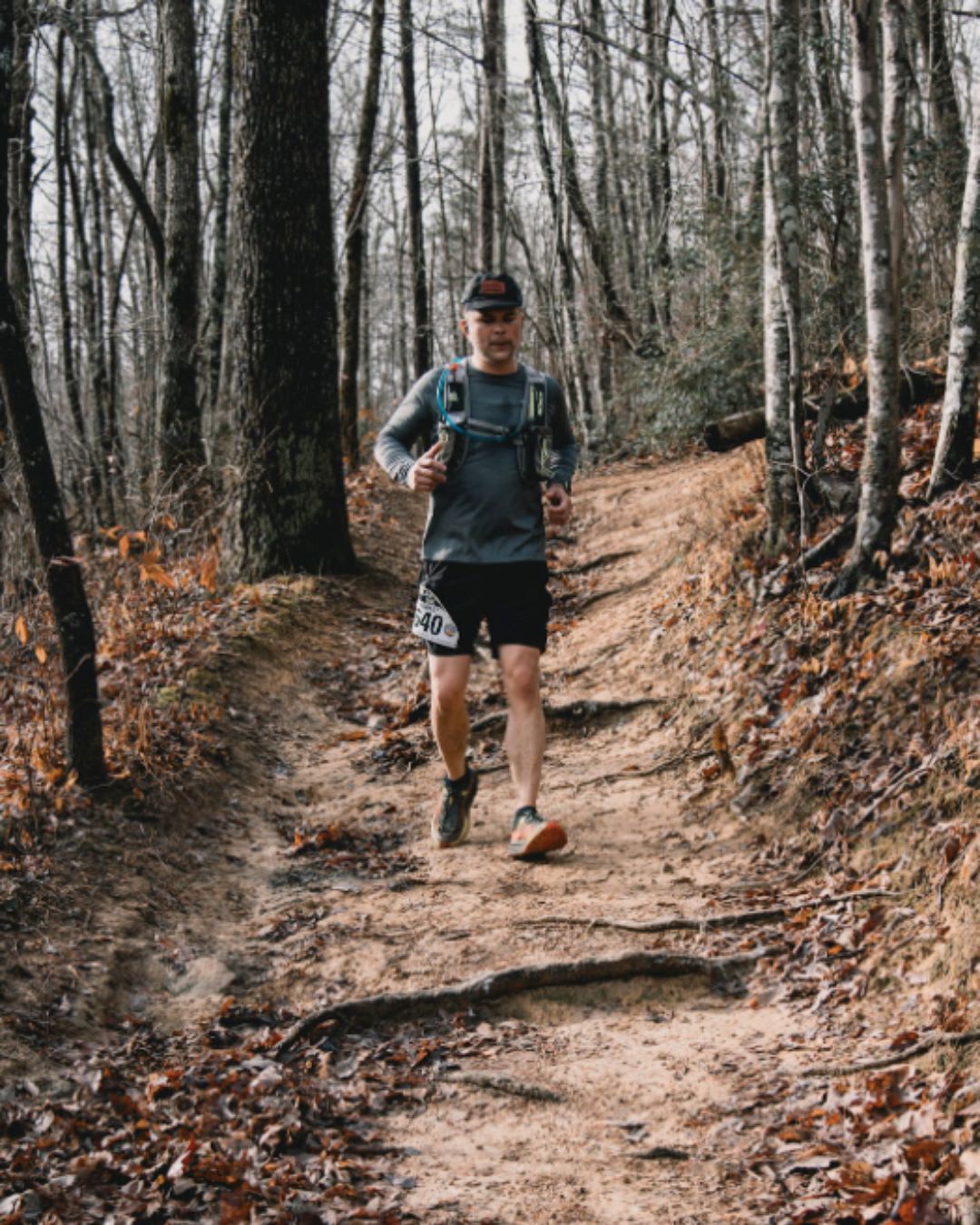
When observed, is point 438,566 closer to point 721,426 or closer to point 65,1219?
point 65,1219

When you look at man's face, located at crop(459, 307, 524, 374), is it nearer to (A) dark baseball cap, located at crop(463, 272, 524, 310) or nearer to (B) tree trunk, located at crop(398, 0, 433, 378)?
(A) dark baseball cap, located at crop(463, 272, 524, 310)

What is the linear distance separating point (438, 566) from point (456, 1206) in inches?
113

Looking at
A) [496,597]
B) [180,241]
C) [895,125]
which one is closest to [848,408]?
[895,125]

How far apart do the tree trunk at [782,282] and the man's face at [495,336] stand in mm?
2432

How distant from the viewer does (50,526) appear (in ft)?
16.5

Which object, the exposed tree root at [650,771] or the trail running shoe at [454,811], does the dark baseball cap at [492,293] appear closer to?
the trail running shoe at [454,811]

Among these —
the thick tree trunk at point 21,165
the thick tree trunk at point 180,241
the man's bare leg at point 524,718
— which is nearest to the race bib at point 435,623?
the man's bare leg at point 524,718

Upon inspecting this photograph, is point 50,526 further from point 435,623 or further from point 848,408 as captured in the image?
point 848,408

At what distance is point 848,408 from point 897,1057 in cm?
593

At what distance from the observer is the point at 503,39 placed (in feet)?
57.8

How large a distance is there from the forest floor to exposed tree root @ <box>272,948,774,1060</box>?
0.06ft

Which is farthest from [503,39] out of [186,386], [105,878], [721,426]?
[105,878]

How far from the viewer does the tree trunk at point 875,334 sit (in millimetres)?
5883

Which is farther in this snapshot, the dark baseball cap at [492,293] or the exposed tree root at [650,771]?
the exposed tree root at [650,771]
